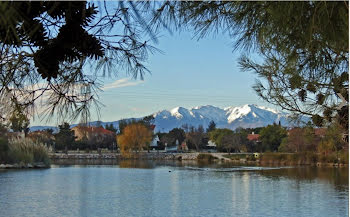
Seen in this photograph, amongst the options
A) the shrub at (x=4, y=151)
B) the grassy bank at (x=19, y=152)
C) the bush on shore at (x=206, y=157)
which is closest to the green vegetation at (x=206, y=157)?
the bush on shore at (x=206, y=157)

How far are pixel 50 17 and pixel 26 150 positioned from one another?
25729mm

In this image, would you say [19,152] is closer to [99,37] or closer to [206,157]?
[206,157]

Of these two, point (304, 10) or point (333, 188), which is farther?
point (333, 188)

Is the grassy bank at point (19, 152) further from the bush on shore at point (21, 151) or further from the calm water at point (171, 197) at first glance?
the calm water at point (171, 197)

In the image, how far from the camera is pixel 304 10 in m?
2.05

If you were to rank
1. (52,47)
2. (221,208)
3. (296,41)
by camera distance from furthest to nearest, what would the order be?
(221,208)
(296,41)
(52,47)

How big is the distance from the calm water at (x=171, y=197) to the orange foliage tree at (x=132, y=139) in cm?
2560

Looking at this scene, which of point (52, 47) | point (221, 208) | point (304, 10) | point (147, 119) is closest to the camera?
point (304, 10)

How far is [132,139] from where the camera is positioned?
4550 cm

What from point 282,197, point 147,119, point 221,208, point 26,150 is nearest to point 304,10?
point 221,208

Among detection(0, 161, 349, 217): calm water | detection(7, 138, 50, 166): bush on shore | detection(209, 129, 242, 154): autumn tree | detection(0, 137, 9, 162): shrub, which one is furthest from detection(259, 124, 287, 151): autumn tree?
detection(0, 137, 9, 162): shrub

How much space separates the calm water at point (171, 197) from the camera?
11.6 metres

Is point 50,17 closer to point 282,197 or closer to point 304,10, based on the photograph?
point 304,10

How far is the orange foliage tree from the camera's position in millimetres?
45156
